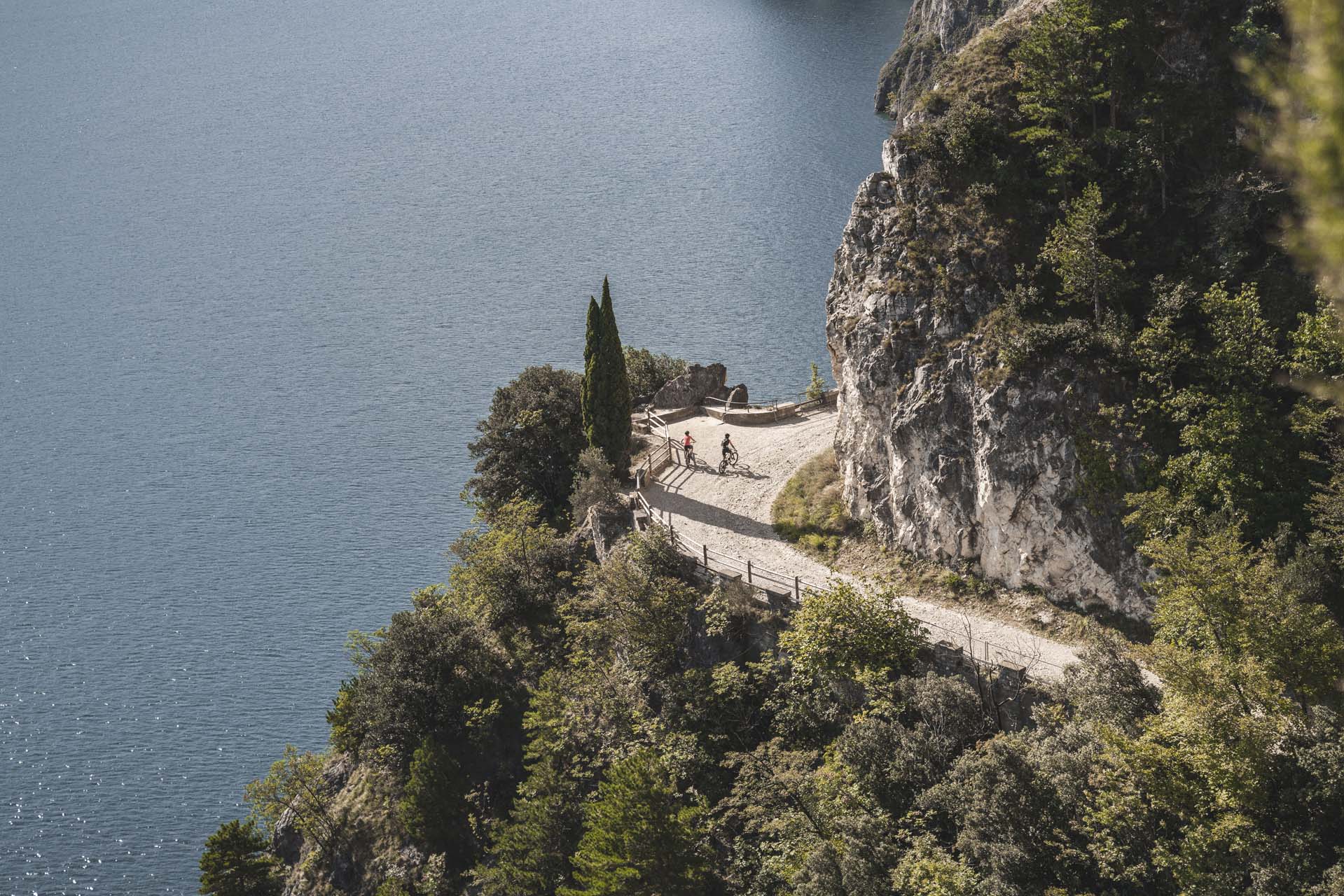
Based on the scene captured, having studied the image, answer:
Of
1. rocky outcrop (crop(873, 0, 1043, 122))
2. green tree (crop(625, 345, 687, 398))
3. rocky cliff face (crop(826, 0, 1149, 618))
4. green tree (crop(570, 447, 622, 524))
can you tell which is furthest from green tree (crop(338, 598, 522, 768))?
rocky outcrop (crop(873, 0, 1043, 122))

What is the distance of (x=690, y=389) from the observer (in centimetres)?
6116

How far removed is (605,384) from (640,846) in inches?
909

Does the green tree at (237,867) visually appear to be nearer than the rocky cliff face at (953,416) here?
No

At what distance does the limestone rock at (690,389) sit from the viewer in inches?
2406

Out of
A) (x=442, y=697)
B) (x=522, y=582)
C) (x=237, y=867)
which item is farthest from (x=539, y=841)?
(x=237, y=867)

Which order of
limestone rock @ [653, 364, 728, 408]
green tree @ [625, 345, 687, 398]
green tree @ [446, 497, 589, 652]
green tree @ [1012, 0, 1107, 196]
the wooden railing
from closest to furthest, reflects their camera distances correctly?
the wooden railing
green tree @ [1012, 0, 1107, 196]
green tree @ [446, 497, 589, 652]
limestone rock @ [653, 364, 728, 408]
green tree @ [625, 345, 687, 398]

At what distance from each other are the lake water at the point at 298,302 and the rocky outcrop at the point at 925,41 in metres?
4.61

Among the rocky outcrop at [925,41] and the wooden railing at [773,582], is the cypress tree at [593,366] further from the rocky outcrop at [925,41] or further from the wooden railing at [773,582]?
the rocky outcrop at [925,41]

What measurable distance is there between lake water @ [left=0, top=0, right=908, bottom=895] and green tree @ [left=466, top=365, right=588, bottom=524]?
1410 cm

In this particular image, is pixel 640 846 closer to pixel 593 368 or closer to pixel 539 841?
pixel 539 841

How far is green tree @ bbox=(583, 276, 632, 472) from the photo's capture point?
2069 inches

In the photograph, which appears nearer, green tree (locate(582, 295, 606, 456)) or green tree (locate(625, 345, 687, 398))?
green tree (locate(582, 295, 606, 456))

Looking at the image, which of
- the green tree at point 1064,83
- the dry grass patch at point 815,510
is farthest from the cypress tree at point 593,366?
the green tree at point 1064,83

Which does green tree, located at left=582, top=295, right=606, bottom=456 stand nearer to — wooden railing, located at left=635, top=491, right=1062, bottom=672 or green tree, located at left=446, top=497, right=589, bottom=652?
wooden railing, located at left=635, top=491, right=1062, bottom=672
